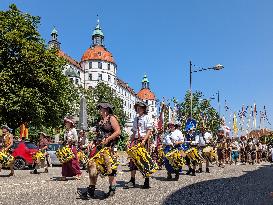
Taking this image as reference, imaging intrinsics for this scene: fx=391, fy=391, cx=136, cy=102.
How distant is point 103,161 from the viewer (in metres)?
7.36

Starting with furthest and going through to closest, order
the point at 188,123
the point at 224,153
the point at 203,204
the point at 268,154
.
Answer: the point at 268,154, the point at 224,153, the point at 188,123, the point at 203,204

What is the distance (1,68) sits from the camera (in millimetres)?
32969

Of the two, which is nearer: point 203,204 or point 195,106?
point 203,204

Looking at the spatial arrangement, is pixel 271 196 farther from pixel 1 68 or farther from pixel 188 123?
pixel 1 68

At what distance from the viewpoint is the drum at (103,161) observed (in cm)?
734

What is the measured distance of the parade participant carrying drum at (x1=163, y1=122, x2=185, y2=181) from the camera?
37.6 feet

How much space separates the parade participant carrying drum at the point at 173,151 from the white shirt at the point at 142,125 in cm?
272

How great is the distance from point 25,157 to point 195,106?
36.7 m

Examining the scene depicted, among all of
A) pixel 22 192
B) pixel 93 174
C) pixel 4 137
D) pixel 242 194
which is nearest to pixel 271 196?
pixel 242 194

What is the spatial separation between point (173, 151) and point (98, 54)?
4329 inches

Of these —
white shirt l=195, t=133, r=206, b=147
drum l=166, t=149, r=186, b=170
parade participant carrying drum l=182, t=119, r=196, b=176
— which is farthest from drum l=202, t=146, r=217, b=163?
drum l=166, t=149, r=186, b=170

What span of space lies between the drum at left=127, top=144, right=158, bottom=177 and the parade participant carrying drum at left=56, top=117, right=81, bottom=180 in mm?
3836

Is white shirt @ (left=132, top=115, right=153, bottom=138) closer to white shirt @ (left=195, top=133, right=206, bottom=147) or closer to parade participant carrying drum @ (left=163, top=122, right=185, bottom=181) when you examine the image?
parade participant carrying drum @ (left=163, top=122, right=185, bottom=181)

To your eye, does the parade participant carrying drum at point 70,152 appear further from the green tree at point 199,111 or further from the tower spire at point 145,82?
the tower spire at point 145,82
